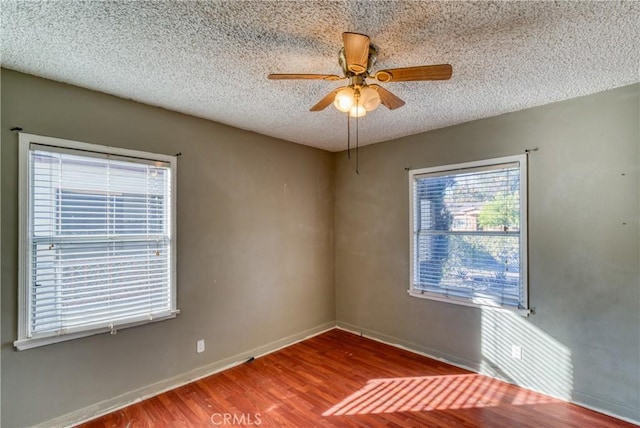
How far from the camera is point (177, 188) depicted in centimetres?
283

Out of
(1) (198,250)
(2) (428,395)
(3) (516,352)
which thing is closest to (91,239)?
(1) (198,250)

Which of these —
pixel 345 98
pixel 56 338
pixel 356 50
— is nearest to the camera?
pixel 356 50

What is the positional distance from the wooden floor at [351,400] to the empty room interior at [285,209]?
2 cm

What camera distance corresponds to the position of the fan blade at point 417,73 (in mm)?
1577

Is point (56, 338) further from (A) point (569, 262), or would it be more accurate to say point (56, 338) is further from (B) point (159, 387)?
(A) point (569, 262)

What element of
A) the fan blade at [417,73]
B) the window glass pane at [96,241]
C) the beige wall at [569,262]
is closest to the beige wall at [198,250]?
the window glass pane at [96,241]

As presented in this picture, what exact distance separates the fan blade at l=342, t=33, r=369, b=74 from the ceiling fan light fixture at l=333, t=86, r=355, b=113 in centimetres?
11

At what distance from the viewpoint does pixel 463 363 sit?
3.11 metres

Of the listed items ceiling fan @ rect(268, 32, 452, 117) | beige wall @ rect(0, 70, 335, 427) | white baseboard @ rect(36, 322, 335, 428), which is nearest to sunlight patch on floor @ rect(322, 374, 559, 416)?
white baseboard @ rect(36, 322, 335, 428)

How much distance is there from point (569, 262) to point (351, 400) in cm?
212

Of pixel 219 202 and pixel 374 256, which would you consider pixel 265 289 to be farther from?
pixel 374 256

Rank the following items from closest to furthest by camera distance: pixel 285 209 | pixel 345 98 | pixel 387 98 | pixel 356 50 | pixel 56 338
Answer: pixel 356 50, pixel 345 98, pixel 387 98, pixel 56 338, pixel 285 209

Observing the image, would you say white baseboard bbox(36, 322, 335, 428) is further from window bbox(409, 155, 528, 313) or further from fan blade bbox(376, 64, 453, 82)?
fan blade bbox(376, 64, 453, 82)

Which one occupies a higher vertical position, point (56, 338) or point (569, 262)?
point (569, 262)
